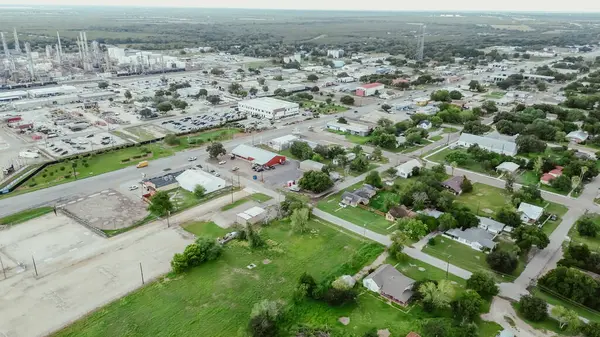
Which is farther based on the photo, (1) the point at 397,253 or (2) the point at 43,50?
(2) the point at 43,50

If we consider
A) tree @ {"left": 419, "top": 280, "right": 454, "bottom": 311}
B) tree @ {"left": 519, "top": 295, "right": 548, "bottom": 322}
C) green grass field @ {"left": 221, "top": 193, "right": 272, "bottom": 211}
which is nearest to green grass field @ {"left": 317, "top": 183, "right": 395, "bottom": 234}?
green grass field @ {"left": 221, "top": 193, "right": 272, "bottom": 211}

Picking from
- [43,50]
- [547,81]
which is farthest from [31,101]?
[547,81]

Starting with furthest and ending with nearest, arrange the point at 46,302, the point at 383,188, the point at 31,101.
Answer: the point at 31,101 < the point at 383,188 < the point at 46,302

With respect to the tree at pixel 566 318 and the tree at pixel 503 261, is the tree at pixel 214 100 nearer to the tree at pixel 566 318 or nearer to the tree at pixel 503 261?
the tree at pixel 503 261

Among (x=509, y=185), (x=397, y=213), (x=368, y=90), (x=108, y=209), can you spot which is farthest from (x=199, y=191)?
(x=368, y=90)

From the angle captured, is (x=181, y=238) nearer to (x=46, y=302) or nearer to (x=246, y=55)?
(x=46, y=302)
